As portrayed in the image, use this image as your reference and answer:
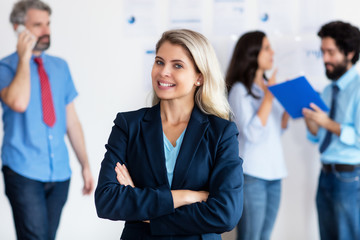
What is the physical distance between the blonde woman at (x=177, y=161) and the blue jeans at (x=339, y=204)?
1.55 meters

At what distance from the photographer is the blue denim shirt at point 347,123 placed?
274 centimetres

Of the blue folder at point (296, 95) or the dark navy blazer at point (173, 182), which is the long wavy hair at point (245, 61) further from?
the dark navy blazer at point (173, 182)

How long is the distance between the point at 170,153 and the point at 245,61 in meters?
1.54

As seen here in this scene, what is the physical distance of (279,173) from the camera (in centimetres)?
291

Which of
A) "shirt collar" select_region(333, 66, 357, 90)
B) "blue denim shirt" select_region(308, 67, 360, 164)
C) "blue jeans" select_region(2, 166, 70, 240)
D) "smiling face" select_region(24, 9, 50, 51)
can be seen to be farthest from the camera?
"smiling face" select_region(24, 9, 50, 51)

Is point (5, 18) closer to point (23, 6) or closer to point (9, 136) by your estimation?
point (23, 6)

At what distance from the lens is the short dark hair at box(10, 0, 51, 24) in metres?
3.02

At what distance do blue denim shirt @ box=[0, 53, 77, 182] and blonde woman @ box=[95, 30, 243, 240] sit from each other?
132cm

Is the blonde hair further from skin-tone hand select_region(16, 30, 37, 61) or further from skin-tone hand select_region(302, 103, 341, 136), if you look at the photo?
skin-tone hand select_region(16, 30, 37, 61)

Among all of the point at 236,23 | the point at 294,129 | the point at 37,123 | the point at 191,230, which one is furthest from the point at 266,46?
the point at 191,230

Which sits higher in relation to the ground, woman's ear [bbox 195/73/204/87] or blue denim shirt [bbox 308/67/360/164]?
woman's ear [bbox 195/73/204/87]

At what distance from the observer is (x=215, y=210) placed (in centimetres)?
144

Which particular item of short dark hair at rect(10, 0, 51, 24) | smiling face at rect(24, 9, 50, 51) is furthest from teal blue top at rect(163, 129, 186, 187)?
short dark hair at rect(10, 0, 51, 24)

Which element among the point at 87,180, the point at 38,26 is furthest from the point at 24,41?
the point at 87,180
